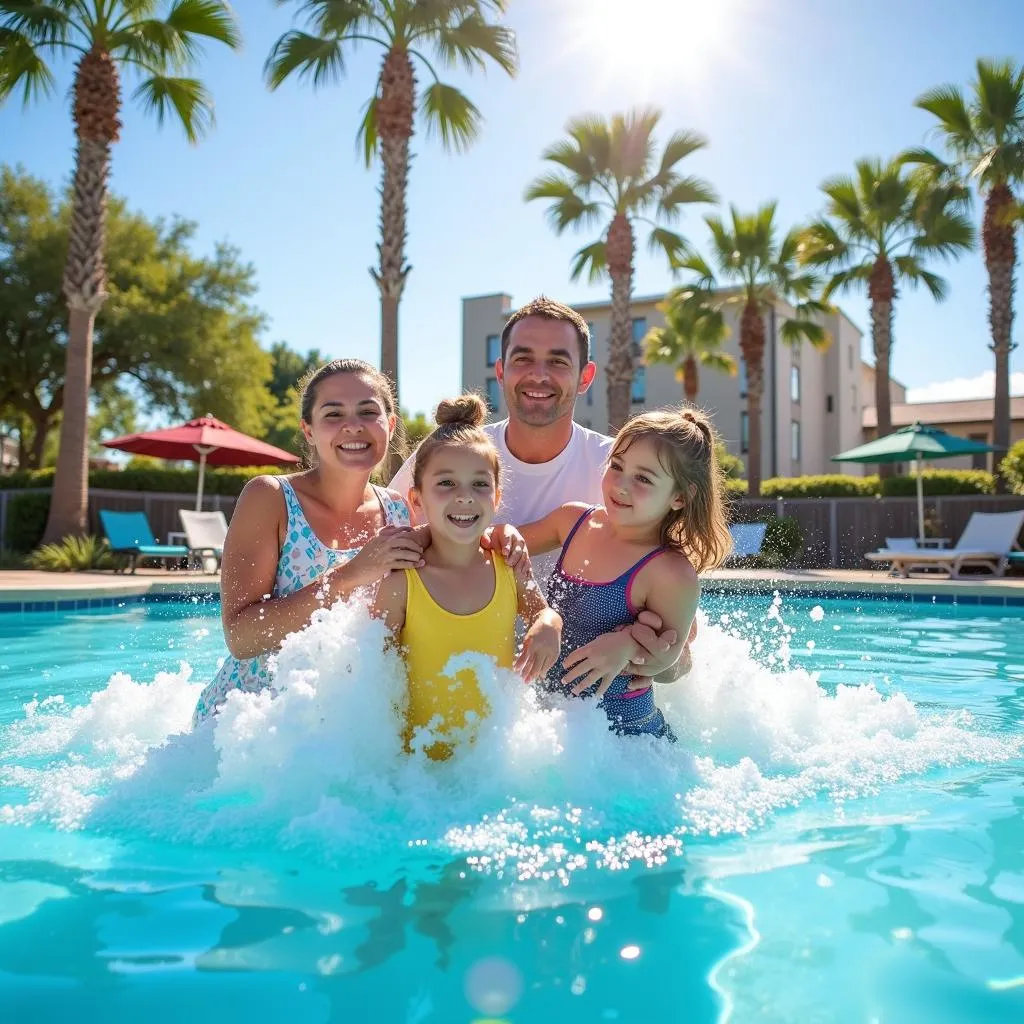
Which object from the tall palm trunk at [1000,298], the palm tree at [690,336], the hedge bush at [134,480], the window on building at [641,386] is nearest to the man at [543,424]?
the hedge bush at [134,480]

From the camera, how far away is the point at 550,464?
4246 millimetres

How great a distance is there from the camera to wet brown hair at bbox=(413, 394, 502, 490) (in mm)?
3027

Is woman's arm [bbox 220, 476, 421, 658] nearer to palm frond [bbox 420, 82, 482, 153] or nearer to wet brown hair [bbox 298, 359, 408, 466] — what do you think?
wet brown hair [bbox 298, 359, 408, 466]

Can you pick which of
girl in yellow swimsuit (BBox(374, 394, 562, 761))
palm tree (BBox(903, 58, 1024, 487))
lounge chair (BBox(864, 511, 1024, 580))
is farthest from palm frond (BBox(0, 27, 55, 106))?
palm tree (BBox(903, 58, 1024, 487))

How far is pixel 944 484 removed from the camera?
18906mm

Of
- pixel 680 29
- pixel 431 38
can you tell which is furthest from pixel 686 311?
pixel 680 29

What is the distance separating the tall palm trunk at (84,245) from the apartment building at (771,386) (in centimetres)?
1718

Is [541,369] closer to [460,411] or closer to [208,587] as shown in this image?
[460,411]

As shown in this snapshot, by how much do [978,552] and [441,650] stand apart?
14.4m

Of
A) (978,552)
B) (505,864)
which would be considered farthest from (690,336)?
(505,864)

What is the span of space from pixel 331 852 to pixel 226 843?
1.14ft

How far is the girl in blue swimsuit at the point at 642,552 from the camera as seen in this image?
329cm

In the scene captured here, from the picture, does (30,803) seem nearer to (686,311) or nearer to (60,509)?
(60,509)

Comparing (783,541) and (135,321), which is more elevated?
(135,321)
